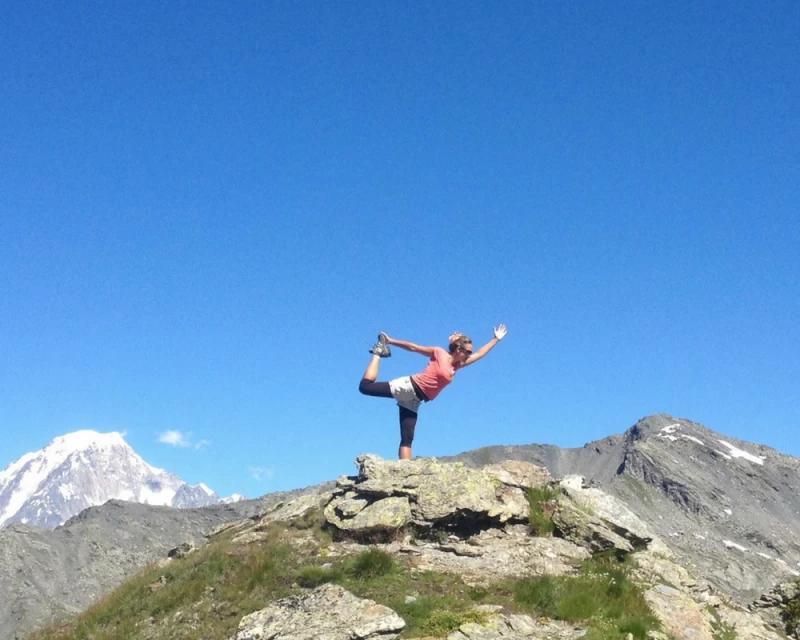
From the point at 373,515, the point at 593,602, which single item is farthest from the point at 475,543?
the point at 593,602

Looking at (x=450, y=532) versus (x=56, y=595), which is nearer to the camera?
(x=450, y=532)

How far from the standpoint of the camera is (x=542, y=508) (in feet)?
53.9

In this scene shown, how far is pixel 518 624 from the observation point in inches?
440

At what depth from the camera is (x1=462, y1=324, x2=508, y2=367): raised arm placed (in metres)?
17.0

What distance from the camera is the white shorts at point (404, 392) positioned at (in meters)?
16.5

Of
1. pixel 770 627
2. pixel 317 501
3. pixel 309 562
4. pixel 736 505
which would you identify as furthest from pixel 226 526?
pixel 736 505

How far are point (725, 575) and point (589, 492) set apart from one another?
13107 centimetres

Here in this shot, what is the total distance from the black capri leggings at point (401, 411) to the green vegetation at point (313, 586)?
10.1 feet

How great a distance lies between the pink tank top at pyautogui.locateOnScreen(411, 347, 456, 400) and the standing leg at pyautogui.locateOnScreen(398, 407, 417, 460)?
2.23 feet

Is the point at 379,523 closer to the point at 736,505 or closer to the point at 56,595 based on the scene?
the point at 56,595

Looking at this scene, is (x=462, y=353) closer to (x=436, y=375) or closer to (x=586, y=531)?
(x=436, y=375)

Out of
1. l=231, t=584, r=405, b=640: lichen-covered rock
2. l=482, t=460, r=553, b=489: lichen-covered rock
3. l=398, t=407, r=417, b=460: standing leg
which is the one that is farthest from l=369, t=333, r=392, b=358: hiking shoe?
l=231, t=584, r=405, b=640: lichen-covered rock

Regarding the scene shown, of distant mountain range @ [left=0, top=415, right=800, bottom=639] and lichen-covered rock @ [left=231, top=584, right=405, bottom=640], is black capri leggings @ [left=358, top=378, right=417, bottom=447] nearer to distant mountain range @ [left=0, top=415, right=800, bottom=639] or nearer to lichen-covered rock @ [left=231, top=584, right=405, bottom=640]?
lichen-covered rock @ [left=231, top=584, right=405, bottom=640]

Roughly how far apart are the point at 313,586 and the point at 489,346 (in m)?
7.21
